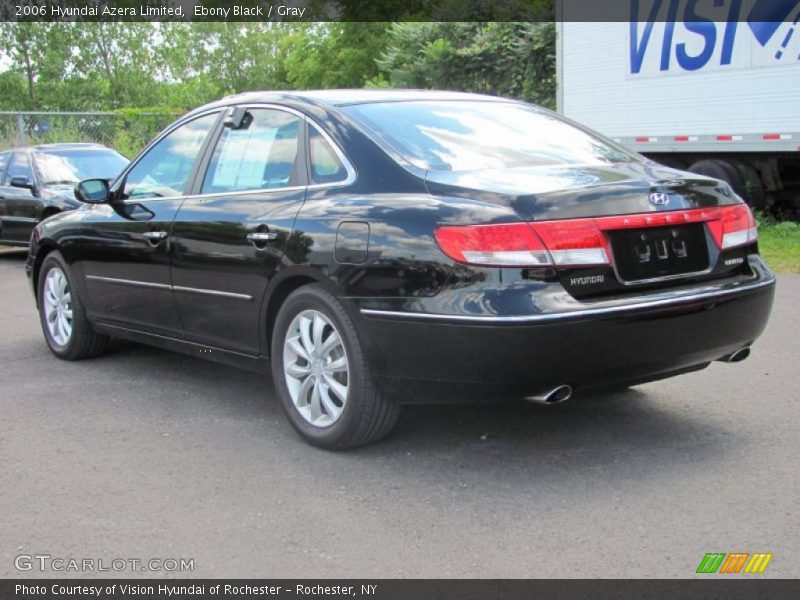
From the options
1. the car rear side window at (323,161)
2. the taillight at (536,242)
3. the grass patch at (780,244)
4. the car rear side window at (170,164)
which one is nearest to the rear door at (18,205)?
the car rear side window at (170,164)

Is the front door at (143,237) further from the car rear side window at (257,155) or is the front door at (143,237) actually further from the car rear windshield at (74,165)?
the car rear windshield at (74,165)

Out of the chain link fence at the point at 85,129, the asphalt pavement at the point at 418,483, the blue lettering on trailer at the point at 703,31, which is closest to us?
the asphalt pavement at the point at 418,483

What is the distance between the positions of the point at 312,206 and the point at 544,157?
3.56 ft

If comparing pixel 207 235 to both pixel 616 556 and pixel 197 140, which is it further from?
pixel 616 556

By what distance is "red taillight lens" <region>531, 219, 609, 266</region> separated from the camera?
A: 379 cm

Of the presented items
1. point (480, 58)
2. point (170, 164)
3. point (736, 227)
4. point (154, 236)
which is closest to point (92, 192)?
point (170, 164)

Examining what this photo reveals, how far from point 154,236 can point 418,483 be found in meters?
2.26

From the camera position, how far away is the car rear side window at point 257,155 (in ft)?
15.8

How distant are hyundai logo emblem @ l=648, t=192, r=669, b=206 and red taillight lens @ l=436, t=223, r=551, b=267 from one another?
593 mm

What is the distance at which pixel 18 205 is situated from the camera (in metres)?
12.9

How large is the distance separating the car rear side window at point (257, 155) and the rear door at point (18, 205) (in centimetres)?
817

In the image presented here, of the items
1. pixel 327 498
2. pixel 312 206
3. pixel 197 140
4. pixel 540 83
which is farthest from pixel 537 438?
pixel 540 83

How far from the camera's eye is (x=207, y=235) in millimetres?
5031

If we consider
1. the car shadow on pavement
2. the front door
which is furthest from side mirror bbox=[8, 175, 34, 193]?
the car shadow on pavement
